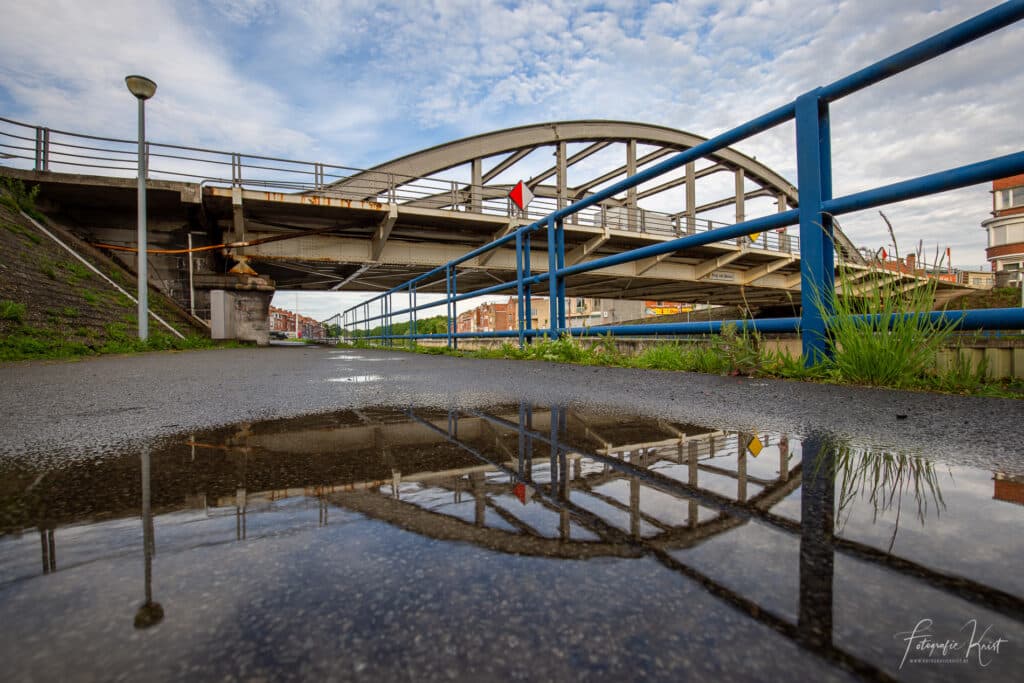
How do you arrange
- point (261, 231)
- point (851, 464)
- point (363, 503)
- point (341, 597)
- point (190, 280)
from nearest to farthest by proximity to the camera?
1. point (341, 597)
2. point (363, 503)
3. point (851, 464)
4. point (190, 280)
5. point (261, 231)

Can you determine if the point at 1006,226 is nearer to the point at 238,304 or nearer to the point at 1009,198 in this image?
the point at 1009,198

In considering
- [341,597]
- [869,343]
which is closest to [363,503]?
[341,597]

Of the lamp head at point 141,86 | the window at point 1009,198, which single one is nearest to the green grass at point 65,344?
the lamp head at point 141,86

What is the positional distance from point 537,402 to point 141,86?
1036cm

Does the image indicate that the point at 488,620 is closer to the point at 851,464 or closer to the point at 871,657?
the point at 871,657

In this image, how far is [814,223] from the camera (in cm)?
212

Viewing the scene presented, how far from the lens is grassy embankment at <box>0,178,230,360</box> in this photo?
536 cm

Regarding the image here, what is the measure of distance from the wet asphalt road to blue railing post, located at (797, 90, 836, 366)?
0.34m

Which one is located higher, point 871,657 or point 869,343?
point 869,343

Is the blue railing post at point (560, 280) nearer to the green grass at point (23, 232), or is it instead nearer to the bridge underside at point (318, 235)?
the bridge underside at point (318, 235)

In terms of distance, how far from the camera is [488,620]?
1.35 ft

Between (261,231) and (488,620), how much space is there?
15227mm

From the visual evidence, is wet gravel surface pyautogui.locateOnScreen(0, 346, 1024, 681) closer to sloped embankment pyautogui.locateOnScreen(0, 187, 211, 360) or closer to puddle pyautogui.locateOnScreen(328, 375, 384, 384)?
puddle pyautogui.locateOnScreen(328, 375, 384, 384)

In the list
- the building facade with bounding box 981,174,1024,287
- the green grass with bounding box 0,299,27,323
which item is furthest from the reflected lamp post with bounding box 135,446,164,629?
the building facade with bounding box 981,174,1024,287
